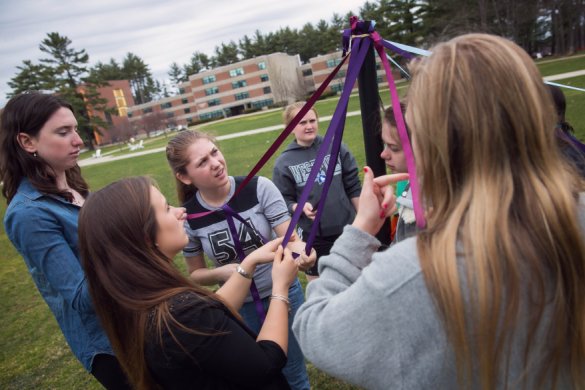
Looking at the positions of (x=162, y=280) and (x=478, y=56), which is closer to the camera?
(x=478, y=56)

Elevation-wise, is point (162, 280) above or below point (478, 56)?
below

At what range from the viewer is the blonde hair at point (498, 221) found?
0.79 metres

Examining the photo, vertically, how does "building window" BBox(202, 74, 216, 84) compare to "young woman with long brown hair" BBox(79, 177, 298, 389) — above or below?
above

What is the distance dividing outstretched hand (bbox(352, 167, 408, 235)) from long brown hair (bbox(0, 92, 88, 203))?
168 cm

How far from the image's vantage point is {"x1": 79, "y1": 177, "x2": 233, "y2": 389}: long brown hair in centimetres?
135

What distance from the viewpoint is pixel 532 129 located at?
0.85 meters

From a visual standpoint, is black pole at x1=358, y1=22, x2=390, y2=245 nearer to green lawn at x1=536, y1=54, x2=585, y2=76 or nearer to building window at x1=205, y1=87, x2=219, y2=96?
green lawn at x1=536, y1=54, x2=585, y2=76

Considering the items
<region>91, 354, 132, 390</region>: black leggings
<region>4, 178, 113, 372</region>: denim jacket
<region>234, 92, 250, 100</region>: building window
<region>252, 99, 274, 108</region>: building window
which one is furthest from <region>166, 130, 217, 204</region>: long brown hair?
<region>234, 92, 250, 100</region>: building window

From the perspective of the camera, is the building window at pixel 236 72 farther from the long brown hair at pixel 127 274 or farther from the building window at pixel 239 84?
the long brown hair at pixel 127 274

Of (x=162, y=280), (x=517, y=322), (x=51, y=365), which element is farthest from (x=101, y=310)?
(x=51, y=365)

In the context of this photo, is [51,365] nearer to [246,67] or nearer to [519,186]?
[519,186]

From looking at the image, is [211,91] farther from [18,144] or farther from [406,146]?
[406,146]

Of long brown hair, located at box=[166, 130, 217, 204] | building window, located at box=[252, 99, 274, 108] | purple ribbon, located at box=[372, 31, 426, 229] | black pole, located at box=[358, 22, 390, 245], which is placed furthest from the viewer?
building window, located at box=[252, 99, 274, 108]

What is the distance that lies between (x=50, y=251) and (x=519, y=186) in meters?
1.96
